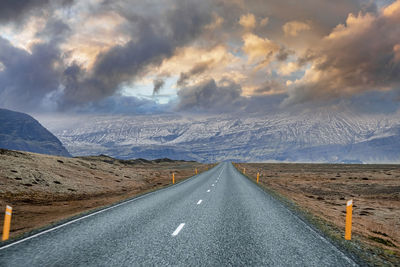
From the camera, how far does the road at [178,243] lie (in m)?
6.14

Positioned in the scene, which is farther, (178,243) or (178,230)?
(178,230)

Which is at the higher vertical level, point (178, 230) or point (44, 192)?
point (178, 230)

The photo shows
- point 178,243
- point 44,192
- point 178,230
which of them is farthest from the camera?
point 44,192

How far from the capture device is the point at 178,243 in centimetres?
744

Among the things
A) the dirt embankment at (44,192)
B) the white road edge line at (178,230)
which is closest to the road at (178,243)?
Answer: the white road edge line at (178,230)

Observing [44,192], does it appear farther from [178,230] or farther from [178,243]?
[178,243]

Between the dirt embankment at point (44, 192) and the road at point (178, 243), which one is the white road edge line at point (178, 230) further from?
the dirt embankment at point (44, 192)

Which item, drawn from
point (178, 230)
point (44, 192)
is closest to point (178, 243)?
point (178, 230)

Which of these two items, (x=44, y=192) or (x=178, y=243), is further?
(x=44, y=192)

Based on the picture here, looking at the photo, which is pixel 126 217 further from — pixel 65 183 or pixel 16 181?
pixel 65 183

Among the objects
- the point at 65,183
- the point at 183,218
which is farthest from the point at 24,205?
the point at 183,218

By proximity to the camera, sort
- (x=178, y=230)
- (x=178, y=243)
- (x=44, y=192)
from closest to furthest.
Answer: (x=178, y=243) < (x=178, y=230) < (x=44, y=192)

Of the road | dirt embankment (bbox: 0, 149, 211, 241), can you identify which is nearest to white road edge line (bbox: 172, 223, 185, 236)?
the road

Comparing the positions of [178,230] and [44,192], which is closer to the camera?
[178,230]
